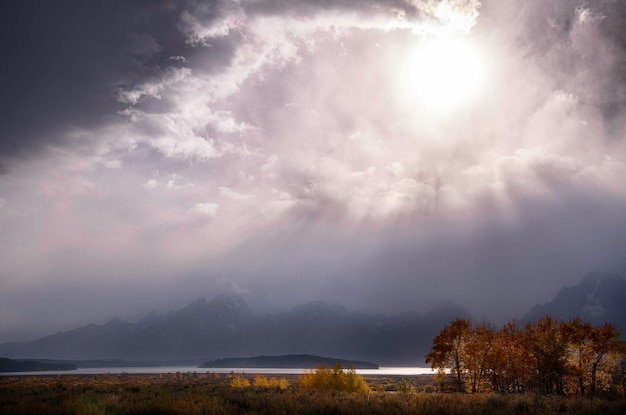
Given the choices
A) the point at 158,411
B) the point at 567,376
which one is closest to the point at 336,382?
the point at 567,376

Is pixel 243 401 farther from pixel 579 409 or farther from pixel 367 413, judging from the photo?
pixel 579 409

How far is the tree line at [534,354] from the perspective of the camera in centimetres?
6400

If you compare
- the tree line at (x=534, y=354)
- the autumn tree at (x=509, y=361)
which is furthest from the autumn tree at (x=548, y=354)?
the autumn tree at (x=509, y=361)

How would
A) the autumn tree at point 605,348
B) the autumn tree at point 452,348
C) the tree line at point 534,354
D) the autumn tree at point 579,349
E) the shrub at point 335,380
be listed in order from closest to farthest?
the tree line at point 534,354, the autumn tree at point 579,349, the autumn tree at point 605,348, the autumn tree at point 452,348, the shrub at point 335,380

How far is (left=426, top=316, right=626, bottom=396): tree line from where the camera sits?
64000mm

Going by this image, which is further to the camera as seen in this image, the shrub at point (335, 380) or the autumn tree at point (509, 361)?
the shrub at point (335, 380)

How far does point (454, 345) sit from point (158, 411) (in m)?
62.9

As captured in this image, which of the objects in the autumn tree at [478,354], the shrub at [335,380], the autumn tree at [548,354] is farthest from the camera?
→ the shrub at [335,380]

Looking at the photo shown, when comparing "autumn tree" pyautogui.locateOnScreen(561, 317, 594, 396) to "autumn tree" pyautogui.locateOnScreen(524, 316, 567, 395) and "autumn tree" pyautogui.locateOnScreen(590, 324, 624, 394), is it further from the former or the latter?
"autumn tree" pyautogui.locateOnScreen(524, 316, 567, 395)

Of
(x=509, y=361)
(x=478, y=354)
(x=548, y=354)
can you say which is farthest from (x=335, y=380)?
(x=548, y=354)

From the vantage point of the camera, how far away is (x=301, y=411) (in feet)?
58.6

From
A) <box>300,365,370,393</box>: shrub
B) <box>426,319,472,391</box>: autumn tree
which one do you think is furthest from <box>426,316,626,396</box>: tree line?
<box>300,365,370,393</box>: shrub

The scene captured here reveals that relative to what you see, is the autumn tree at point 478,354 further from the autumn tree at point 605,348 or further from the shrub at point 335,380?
the shrub at point 335,380

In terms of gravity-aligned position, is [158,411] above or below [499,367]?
above
